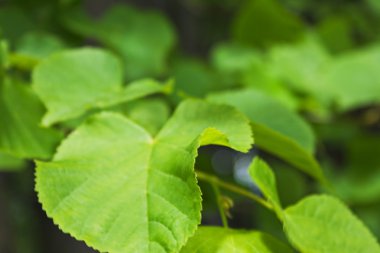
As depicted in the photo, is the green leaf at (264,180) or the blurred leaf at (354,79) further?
the blurred leaf at (354,79)

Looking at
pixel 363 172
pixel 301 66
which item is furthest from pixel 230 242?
pixel 363 172

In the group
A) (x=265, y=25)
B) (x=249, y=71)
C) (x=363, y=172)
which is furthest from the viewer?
(x=363, y=172)

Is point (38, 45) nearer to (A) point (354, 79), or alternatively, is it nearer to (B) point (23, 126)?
(B) point (23, 126)

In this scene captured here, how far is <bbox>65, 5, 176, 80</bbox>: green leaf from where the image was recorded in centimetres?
79

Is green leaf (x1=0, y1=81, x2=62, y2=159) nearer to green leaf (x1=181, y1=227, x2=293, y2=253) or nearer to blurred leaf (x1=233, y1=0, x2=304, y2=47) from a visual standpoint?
green leaf (x1=181, y1=227, x2=293, y2=253)

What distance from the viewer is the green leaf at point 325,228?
38cm

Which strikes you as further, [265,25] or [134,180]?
[265,25]

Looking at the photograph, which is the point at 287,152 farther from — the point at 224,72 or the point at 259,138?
the point at 224,72

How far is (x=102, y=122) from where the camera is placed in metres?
0.42

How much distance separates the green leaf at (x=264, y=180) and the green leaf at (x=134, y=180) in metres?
0.03

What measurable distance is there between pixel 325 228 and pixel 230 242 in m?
0.08

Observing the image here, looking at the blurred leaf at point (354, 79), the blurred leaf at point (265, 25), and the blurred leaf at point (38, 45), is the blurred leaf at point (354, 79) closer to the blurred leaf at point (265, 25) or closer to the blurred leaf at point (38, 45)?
the blurred leaf at point (265, 25)

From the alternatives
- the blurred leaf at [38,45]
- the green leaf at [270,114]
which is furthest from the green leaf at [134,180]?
the blurred leaf at [38,45]

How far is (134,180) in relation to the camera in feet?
1.17
